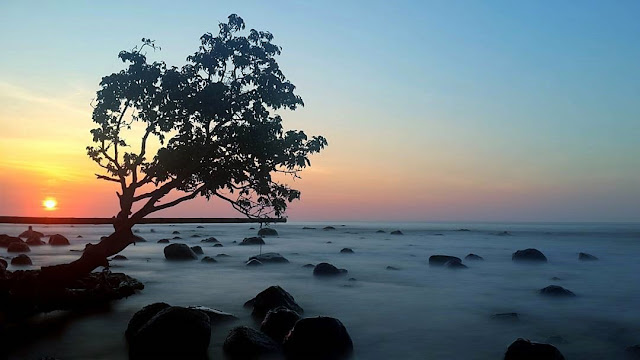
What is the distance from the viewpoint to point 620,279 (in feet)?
86.8

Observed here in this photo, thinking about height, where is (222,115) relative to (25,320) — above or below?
above

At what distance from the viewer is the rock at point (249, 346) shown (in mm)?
9484

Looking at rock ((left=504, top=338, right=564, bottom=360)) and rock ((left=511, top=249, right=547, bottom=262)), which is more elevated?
rock ((left=504, top=338, right=564, bottom=360))

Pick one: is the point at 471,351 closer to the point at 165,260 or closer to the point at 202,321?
the point at 202,321

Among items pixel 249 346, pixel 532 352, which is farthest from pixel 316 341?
pixel 532 352

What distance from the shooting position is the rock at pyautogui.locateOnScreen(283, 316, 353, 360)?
956cm

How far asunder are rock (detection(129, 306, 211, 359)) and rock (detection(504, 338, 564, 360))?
21.3 feet

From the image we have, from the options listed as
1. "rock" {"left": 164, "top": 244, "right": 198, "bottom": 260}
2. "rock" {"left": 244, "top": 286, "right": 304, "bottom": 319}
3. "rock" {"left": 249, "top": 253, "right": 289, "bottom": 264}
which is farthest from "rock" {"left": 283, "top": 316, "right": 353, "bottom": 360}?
"rock" {"left": 164, "top": 244, "right": 198, "bottom": 260}

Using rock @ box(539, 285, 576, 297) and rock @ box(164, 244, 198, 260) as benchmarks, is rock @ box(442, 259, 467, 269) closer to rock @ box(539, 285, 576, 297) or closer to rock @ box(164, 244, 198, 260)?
rock @ box(539, 285, 576, 297)

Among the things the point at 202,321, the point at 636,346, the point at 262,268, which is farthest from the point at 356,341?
the point at 262,268

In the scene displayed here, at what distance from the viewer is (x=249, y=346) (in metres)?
9.56

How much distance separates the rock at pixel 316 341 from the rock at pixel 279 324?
73 cm

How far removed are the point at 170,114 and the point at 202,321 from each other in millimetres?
6222

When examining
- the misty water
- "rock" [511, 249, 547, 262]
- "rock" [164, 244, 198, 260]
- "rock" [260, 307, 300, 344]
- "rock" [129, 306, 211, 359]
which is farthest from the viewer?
"rock" [511, 249, 547, 262]
